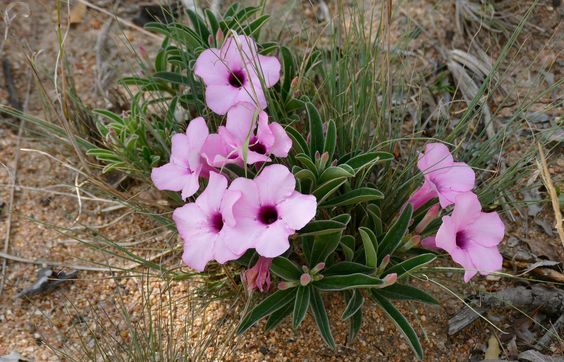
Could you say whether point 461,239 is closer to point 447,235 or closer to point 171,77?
point 447,235

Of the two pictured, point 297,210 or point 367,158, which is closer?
point 297,210

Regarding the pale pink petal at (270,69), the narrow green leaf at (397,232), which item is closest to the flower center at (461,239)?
the narrow green leaf at (397,232)

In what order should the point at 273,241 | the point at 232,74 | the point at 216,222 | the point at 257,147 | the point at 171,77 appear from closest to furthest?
the point at 273,241 < the point at 216,222 < the point at 257,147 < the point at 232,74 < the point at 171,77

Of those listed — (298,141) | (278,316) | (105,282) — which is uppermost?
(298,141)

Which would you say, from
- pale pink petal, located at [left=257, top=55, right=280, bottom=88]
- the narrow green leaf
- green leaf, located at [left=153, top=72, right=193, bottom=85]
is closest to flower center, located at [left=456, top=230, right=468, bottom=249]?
the narrow green leaf

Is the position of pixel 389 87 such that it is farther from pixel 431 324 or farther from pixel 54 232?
pixel 54 232

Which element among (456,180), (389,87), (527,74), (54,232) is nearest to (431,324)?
(456,180)

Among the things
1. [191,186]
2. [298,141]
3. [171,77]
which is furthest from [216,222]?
[171,77]

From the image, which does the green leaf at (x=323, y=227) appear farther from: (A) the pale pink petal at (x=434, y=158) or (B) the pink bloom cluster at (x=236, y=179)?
(A) the pale pink petal at (x=434, y=158)
